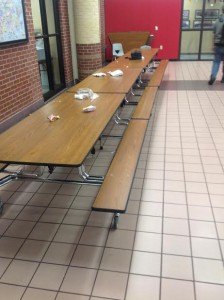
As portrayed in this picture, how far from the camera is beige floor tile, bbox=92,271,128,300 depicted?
1736 mm

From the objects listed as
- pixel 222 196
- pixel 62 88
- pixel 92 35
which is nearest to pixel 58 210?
pixel 222 196

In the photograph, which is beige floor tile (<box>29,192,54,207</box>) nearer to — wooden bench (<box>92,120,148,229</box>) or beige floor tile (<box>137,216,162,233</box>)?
wooden bench (<box>92,120,148,229</box>)

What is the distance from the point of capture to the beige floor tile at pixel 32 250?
2.03 m

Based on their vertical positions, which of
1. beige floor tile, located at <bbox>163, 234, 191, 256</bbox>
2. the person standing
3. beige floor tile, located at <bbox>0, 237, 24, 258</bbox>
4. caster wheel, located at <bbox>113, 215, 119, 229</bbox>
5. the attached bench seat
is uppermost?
the person standing

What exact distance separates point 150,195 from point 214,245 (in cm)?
74

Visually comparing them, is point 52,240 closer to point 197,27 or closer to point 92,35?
point 92,35

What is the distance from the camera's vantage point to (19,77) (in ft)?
14.5

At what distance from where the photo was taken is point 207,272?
1870 mm

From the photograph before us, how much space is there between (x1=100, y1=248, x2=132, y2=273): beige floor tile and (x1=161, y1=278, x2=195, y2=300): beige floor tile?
0.26 m

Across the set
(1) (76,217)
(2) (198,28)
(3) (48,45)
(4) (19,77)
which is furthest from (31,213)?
(2) (198,28)

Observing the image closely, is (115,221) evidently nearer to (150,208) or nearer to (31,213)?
(150,208)

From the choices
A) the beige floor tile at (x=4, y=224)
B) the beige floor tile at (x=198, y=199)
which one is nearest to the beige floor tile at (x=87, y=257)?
the beige floor tile at (x=4, y=224)

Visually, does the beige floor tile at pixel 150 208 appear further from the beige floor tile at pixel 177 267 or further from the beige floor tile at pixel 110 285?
the beige floor tile at pixel 110 285

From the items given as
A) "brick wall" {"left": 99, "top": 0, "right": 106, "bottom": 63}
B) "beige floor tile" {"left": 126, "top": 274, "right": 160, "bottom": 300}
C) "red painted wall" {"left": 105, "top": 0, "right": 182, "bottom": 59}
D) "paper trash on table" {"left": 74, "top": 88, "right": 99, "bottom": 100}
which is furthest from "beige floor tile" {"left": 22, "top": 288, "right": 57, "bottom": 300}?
"red painted wall" {"left": 105, "top": 0, "right": 182, "bottom": 59}
